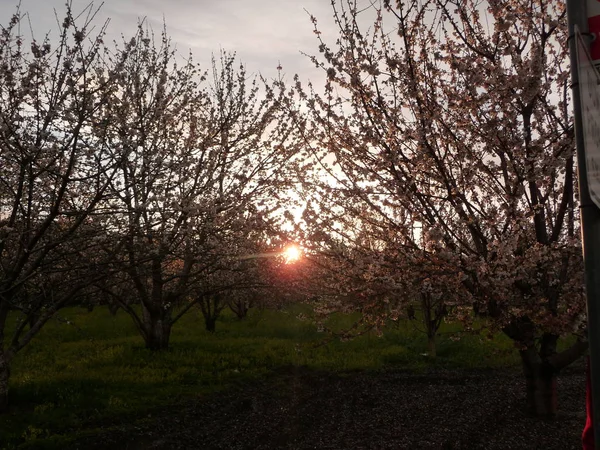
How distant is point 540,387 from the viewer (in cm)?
699

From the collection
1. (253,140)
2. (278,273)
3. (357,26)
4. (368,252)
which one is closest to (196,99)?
(253,140)

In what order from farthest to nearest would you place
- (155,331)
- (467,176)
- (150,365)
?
(155,331) → (150,365) → (467,176)

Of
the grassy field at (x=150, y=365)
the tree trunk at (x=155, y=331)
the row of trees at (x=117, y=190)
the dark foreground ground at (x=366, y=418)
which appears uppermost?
the row of trees at (x=117, y=190)

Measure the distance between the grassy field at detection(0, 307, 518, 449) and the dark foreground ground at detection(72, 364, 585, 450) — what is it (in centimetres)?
82

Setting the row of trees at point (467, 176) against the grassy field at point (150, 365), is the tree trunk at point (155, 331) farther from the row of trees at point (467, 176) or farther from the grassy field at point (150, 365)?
the row of trees at point (467, 176)

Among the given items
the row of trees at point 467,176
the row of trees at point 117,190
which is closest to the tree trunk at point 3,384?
the row of trees at point 117,190

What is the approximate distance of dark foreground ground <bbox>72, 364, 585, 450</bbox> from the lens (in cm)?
665

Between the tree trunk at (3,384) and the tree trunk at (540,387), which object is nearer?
the tree trunk at (540,387)

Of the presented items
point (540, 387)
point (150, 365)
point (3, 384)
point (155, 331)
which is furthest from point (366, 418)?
point (155, 331)

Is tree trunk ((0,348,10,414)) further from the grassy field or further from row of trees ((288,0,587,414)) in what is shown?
row of trees ((288,0,587,414))

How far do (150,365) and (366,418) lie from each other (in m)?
6.19

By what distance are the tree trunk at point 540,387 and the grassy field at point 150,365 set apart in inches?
26.3

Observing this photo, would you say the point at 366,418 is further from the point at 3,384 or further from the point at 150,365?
the point at 150,365

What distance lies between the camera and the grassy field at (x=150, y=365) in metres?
7.84
